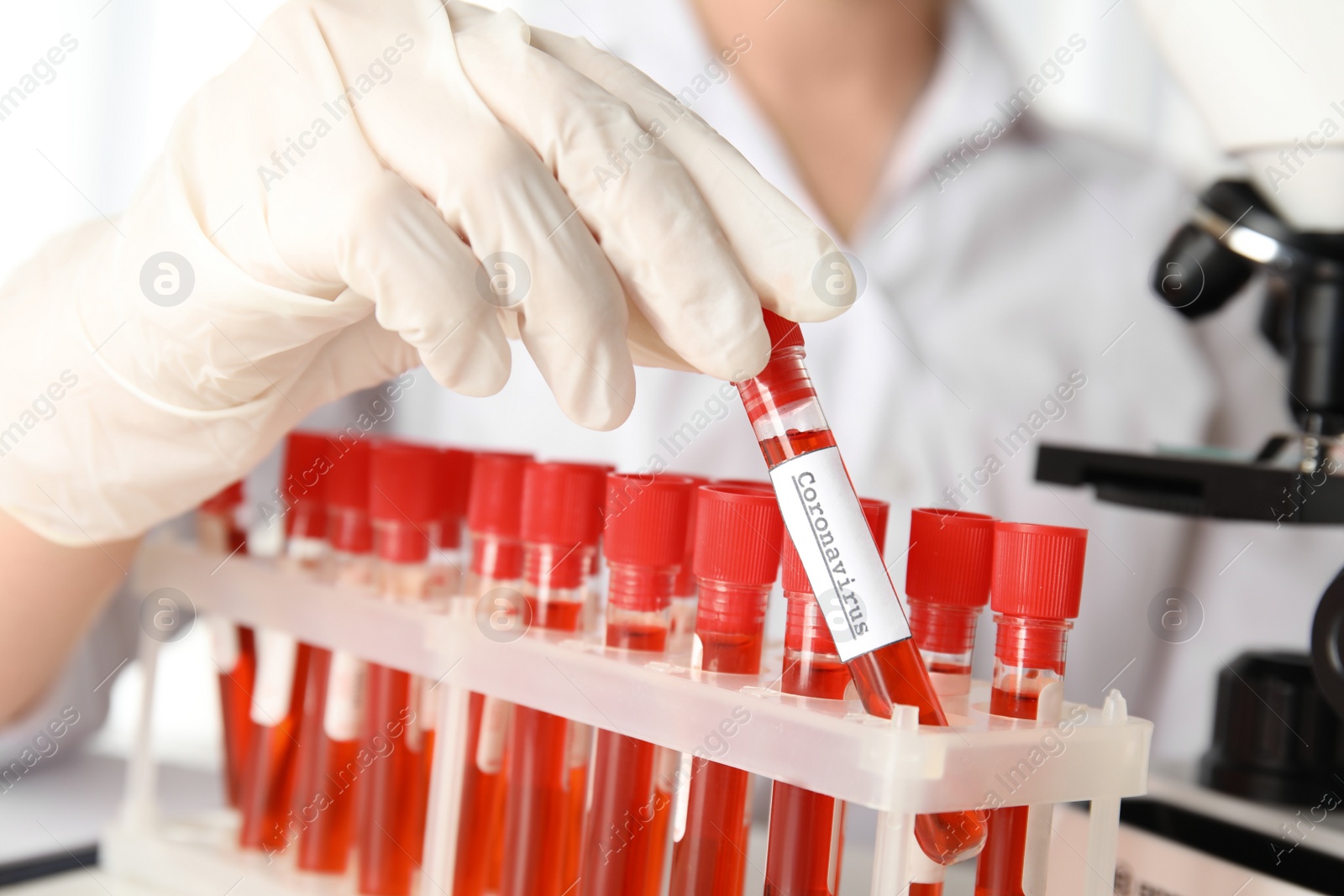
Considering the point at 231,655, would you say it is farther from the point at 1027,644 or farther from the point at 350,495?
the point at 1027,644

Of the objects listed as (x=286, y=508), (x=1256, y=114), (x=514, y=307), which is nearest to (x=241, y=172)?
(x=514, y=307)

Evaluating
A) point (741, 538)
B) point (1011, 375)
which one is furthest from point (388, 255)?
point (1011, 375)

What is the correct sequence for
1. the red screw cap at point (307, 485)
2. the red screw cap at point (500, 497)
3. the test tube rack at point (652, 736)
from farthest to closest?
the red screw cap at point (307, 485) → the red screw cap at point (500, 497) → the test tube rack at point (652, 736)

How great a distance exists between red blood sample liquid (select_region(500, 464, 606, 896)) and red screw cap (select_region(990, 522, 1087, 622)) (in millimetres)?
275

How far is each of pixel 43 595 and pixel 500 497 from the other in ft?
1.51

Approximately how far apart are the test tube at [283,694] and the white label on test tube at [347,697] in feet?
0.22

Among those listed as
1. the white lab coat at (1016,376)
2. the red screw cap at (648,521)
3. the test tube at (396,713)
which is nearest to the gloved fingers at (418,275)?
the red screw cap at (648,521)

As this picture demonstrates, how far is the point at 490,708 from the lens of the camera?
0.70m

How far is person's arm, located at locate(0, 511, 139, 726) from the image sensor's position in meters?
0.87

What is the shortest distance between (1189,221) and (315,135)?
71cm

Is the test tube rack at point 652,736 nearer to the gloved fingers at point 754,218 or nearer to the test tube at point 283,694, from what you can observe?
the test tube at point 283,694

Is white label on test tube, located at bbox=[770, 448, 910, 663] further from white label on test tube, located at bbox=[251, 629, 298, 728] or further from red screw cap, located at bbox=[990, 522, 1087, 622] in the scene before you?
white label on test tube, located at bbox=[251, 629, 298, 728]

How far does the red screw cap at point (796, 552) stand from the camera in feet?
1.91

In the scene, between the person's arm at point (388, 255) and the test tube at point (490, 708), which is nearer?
the person's arm at point (388, 255)
